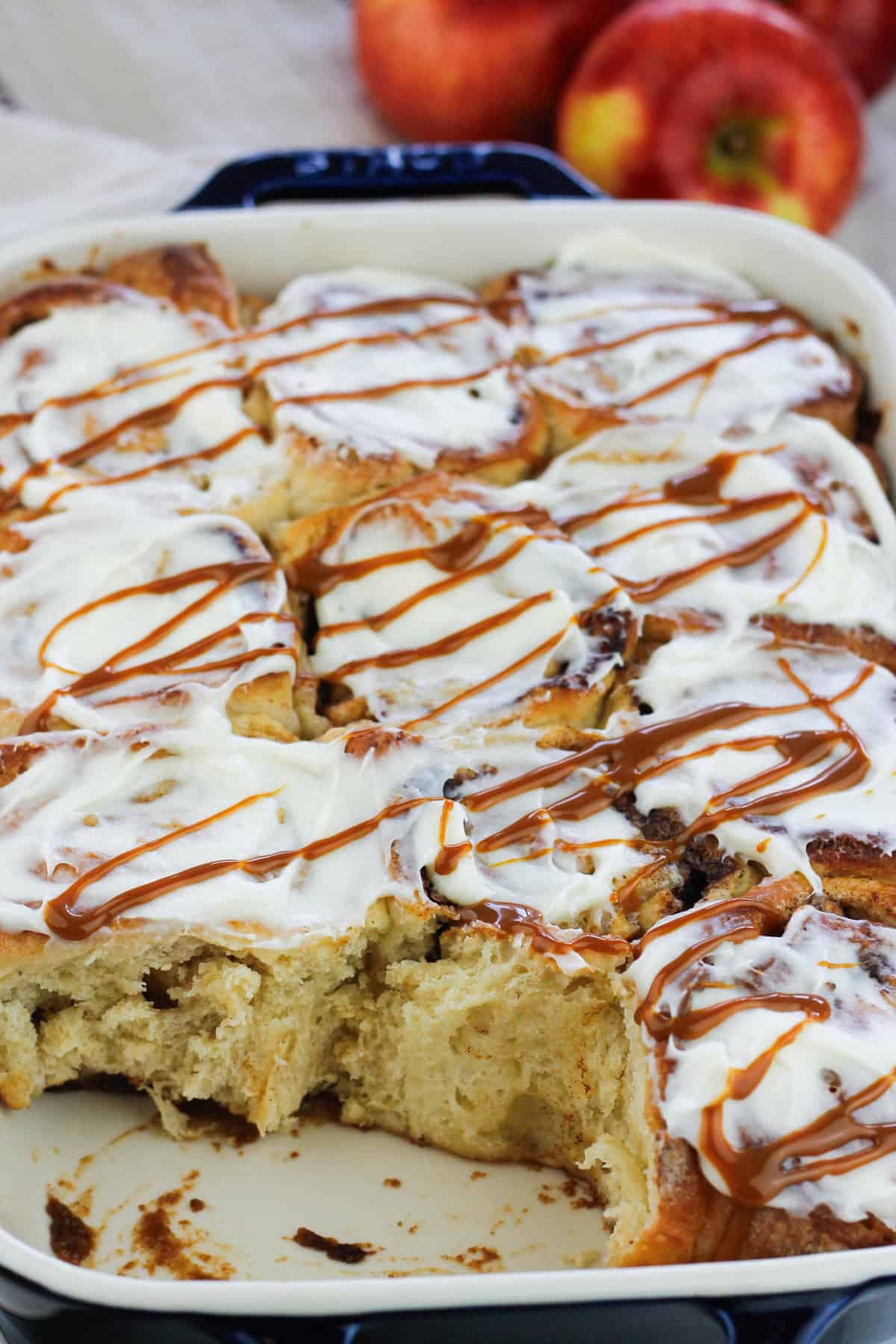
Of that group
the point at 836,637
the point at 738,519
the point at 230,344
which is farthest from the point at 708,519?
the point at 230,344

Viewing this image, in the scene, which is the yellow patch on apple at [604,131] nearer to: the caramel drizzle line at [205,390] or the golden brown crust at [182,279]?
the caramel drizzle line at [205,390]

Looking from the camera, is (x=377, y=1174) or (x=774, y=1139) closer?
(x=774, y=1139)

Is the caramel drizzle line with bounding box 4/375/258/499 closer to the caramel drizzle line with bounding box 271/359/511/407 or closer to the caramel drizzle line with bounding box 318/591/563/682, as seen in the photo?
the caramel drizzle line with bounding box 271/359/511/407

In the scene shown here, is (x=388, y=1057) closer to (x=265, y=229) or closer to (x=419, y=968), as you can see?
(x=419, y=968)

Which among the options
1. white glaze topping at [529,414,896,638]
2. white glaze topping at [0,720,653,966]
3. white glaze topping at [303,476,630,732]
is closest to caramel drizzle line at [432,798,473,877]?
white glaze topping at [0,720,653,966]

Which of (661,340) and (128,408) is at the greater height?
(128,408)

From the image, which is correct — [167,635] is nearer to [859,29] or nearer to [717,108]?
[717,108]
